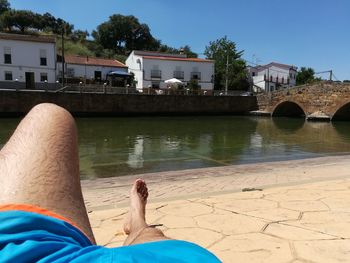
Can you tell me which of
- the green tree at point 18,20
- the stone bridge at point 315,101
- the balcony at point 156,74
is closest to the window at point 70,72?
the balcony at point 156,74

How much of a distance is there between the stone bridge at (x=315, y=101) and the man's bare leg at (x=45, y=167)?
28354 millimetres

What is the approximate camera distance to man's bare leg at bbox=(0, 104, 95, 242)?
1000mm

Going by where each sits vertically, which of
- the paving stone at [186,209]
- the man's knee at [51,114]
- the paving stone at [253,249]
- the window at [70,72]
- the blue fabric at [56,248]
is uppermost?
the window at [70,72]

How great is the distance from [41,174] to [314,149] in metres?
12.0

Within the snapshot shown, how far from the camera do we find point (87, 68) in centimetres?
3694

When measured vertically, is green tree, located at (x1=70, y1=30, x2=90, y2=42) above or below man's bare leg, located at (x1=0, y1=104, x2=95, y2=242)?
above

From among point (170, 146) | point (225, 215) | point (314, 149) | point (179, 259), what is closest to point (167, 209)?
point (225, 215)

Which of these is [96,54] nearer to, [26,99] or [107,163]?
[26,99]

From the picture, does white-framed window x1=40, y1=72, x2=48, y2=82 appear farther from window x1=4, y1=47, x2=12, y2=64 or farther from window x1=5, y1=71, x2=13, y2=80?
window x1=4, y1=47, x2=12, y2=64

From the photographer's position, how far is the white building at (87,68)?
35938 millimetres

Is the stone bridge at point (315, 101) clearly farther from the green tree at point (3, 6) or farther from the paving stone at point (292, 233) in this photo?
the green tree at point (3, 6)

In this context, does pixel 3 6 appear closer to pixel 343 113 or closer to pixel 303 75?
pixel 303 75

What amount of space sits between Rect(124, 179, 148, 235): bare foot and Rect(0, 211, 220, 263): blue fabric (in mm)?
620

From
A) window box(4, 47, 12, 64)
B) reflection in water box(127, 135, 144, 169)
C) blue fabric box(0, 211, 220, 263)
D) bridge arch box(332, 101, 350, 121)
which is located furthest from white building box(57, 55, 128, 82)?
blue fabric box(0, 211, 220, 263)
